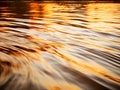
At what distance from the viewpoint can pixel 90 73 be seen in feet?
12.2

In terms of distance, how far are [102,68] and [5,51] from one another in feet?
6.82

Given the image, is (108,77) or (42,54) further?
(42,54)

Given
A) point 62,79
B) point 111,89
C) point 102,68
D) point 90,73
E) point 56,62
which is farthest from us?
point 56,62

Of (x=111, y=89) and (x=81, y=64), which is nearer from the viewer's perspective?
(x=111, y=89)

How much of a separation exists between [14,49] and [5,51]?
0.24 m

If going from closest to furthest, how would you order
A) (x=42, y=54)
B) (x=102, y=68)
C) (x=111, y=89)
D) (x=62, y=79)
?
(x=111, y=89), (x=62, y=79), (x=102, y=68), (x=42, y=54)

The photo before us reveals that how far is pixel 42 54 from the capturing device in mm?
4727

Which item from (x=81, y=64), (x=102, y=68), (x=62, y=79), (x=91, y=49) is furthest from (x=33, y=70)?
(x=91, y=49)

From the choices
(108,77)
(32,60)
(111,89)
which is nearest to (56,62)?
(32,60)

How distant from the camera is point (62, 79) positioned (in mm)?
3410

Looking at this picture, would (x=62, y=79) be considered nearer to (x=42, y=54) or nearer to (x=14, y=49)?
(x=42, y=54)

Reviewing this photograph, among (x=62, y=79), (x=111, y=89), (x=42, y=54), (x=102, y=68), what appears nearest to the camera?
(x=111, y=89)

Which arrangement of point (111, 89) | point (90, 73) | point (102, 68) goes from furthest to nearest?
point (102, 68)
point (90, 73)
point (111, 89)

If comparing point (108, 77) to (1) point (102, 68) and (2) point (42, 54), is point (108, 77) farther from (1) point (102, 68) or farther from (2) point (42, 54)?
(2) point (42, 54)
